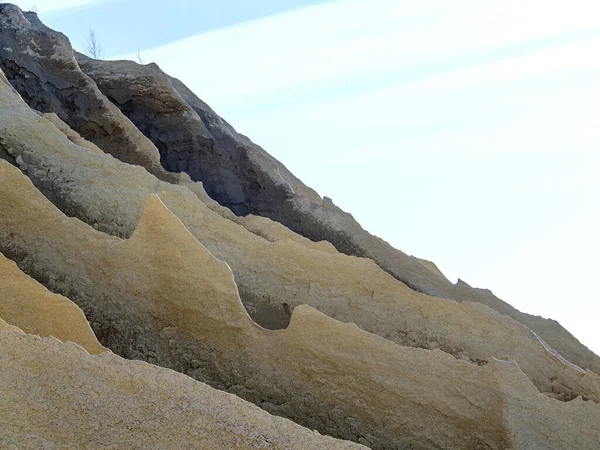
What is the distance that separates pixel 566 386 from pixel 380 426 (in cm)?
231

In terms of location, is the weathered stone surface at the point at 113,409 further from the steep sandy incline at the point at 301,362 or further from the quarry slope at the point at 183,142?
the quarry slope at the point at 183,142

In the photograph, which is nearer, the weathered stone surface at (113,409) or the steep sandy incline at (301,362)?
the weathered stone surface at (113,409)

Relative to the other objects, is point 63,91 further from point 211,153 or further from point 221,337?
point 221,337

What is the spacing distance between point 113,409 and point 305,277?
369 cm

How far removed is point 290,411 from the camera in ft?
19.9

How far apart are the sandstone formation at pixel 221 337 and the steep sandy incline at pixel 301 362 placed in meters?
0.01

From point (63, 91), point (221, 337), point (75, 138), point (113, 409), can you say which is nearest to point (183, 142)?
point (63, 91)

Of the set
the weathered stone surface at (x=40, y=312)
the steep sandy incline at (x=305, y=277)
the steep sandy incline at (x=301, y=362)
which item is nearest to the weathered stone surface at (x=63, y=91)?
the steep sandy incline at (x=305, y=277)

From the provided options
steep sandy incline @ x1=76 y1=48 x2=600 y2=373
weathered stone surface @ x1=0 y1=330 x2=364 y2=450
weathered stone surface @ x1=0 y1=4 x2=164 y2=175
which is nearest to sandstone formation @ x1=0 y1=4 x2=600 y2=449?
weathered stone surface @ x1=0 y1=330 x2=364 y2=450

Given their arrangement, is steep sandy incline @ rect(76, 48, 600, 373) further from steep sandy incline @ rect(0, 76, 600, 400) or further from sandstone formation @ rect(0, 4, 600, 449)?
steep sandy incline @ rect(0, 76, 600, 400)

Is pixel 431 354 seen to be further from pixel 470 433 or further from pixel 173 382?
pixel 173 382

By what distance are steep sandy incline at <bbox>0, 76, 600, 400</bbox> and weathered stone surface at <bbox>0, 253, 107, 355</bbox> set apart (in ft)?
5.93

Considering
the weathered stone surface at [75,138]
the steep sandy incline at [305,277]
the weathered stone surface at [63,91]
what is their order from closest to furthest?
1. the steep sandy incline at [305,277]
2. the weathered stone surface at [75,138]
3. the weathered stone surface at [63,91]

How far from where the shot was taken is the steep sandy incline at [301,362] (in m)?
6.15
